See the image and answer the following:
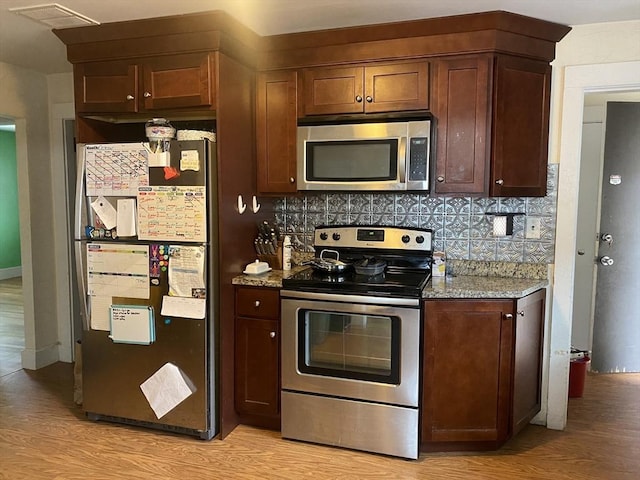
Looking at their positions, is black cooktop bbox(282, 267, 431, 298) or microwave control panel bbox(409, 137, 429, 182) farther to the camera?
microwave control panel bbox(409, 137, 429, 182)

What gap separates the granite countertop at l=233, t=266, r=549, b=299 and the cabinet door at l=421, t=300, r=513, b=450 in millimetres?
42

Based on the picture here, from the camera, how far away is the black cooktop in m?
2.56

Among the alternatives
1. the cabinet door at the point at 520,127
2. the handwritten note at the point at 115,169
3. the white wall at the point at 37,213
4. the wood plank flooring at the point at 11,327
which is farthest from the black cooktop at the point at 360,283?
the wood plank flooring at the point at 11,327

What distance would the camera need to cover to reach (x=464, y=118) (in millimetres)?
2711

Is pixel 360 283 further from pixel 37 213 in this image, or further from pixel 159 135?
pixel 37 213

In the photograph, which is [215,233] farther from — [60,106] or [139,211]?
[60,106]

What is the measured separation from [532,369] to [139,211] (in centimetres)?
233

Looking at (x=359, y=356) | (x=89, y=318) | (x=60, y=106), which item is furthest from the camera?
(x=60, y=106)

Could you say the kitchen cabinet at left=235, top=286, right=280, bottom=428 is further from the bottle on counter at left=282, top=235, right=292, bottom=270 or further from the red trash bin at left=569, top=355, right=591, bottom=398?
the red trash bin at left=569, top=355, right=591, bottom=398

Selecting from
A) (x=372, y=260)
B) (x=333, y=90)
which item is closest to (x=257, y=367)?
(x=372, y=260)

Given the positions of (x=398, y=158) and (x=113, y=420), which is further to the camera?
(x=113, y=420)

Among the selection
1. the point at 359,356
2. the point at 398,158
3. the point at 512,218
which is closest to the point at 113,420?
the point at 359,356

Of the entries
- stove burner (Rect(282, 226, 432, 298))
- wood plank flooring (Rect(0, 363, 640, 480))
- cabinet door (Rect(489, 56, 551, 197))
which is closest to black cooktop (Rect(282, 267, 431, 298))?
stove burner (Rect(282, 226, 432, 298))

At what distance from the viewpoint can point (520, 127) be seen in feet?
8.98
